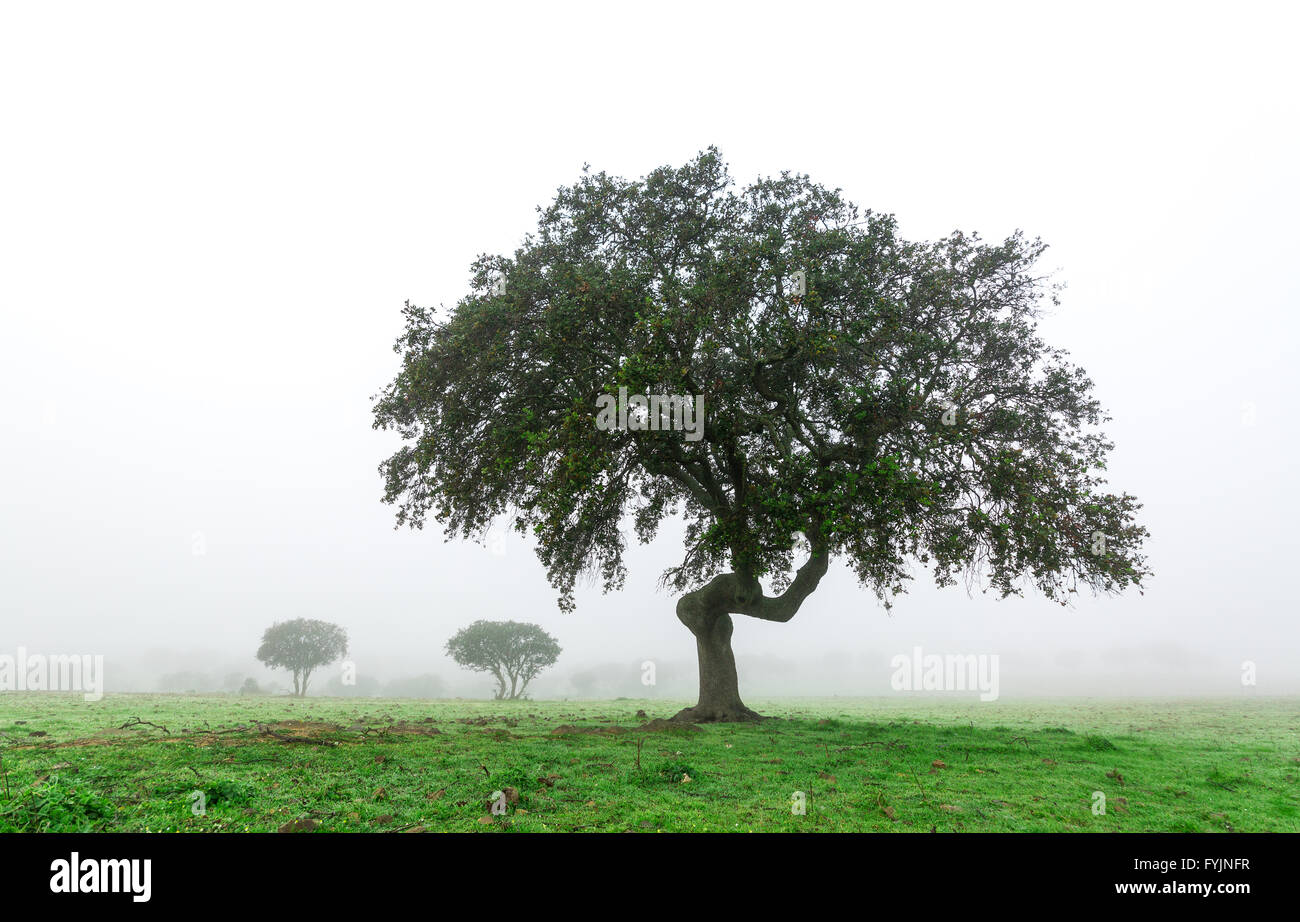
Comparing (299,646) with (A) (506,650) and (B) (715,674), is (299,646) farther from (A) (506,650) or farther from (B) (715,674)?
(B) (715,674)

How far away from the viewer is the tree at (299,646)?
248 feet

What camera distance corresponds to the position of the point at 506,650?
227ft

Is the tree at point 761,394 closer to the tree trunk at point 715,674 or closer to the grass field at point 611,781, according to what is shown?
the tree trunk at point 715,674

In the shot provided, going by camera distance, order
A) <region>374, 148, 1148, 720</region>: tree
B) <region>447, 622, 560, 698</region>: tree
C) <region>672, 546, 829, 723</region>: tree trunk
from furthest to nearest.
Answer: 1. <region>447, 622, 560, 698</region>: tree
2. <region>672, 546, 829, 723</region>: tree trunk
3. <region>374, 148, 1148, 720</region>: tree

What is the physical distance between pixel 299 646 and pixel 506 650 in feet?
93.7

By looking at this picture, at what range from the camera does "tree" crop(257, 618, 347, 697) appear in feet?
248

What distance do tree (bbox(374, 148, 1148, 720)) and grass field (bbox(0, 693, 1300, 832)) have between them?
516 centimetres

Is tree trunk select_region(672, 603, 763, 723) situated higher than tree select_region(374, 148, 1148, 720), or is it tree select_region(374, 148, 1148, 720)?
tree select_region(374, 148, 1148, 720)

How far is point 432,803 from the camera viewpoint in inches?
328

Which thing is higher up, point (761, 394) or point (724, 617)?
point (761, 394)

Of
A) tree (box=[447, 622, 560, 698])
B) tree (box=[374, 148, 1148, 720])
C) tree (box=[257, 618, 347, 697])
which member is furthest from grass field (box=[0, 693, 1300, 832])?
tree (box=[257, 618, 347, 697])

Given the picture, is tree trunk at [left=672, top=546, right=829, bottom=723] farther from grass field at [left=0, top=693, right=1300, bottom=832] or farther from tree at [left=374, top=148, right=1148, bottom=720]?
grass field at [left=0, top=693, right=1300, bottom=832]

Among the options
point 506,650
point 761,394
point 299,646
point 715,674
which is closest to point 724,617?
point 715,674
